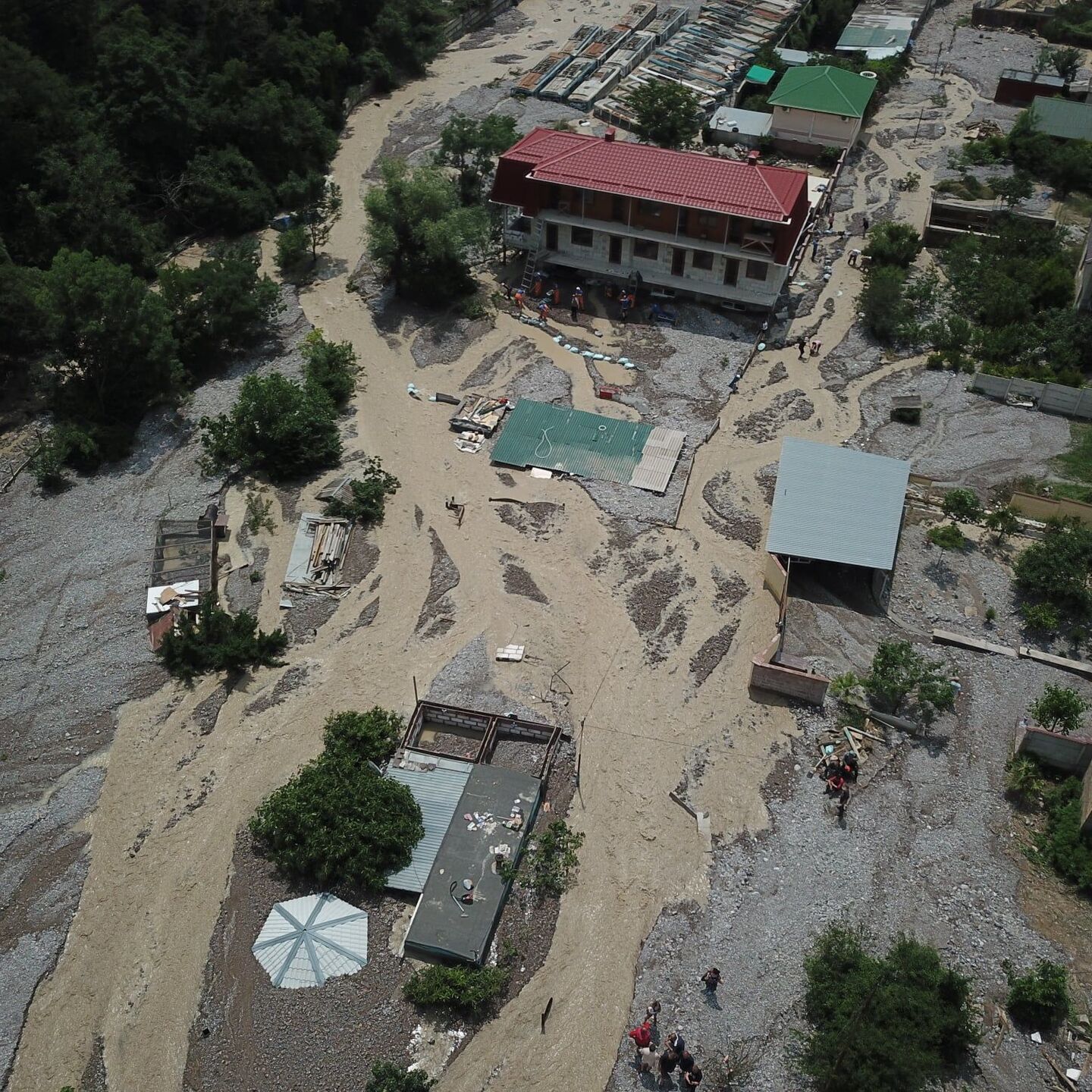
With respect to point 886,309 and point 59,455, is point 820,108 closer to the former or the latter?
point 886,309

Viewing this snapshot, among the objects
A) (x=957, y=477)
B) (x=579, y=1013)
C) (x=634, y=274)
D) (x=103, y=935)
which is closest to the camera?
(x=579, y=1013)

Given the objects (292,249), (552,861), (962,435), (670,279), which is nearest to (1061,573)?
(962,435)

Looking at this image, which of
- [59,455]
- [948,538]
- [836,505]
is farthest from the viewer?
[59,455]

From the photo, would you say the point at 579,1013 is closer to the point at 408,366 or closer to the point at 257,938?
the point at 257,938

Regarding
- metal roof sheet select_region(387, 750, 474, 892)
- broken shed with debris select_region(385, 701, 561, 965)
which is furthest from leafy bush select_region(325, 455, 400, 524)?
metal roof sheet select_region(387, 750, 474, 892)

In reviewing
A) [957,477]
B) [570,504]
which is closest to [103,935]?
[570,504]

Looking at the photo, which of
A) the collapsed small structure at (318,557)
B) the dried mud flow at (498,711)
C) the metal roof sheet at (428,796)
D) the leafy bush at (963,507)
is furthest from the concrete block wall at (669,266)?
the metal roof sheet at (428,796)

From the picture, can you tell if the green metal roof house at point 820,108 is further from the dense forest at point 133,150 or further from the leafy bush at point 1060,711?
the leafy bush at point 1060,711
